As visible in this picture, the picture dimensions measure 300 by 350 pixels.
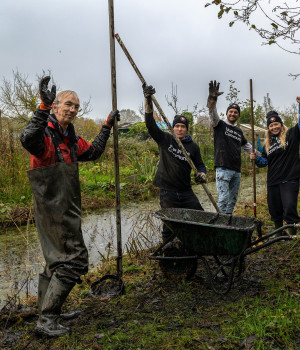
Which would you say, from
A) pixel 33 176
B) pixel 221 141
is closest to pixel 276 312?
pixel 33 176

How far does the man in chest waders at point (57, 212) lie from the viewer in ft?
8.78

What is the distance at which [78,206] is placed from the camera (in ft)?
9.45

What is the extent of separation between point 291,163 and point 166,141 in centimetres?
165

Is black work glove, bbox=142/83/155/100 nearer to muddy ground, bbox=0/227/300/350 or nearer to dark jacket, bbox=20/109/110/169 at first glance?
dark jacket, bbox=20/109/110/169

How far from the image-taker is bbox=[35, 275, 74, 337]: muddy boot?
273 centimetres

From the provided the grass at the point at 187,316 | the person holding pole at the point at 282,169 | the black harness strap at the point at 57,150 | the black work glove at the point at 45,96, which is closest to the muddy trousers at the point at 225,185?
the person holding pole at the point at 282,169

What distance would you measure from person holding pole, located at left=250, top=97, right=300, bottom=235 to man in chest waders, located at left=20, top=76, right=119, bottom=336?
Answer: 9.18ft

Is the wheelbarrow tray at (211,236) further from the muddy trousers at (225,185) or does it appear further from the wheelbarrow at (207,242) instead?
the muddy trousers at (225,185)

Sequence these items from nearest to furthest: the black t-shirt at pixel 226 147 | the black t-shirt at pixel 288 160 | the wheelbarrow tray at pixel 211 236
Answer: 1. the wheelbarrow tray at pixel 211 236
2. the black t-shirt at pixel 288 160
3. the black t-shirt at pixel 226 147

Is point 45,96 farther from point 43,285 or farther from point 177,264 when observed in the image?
point 177,264

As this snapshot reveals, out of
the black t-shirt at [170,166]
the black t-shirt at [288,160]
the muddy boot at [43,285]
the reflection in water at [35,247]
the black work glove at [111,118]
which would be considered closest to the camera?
the muddy boot at [43,285]

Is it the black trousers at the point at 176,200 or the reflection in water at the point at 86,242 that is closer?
the black trousers at the point at 176,200

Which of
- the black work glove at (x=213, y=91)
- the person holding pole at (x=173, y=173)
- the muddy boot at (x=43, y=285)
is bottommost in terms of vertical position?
the muddy boot at (x=43, y=285)

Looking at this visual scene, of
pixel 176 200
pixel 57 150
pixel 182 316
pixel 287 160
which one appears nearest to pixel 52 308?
pixel 182 316
